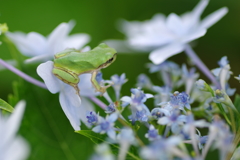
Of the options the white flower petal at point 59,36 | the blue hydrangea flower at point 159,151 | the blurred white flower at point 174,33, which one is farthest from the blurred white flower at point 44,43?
the blue hydrangea flower at point 159,151

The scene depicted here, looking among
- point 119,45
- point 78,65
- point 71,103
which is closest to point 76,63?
point 78,65

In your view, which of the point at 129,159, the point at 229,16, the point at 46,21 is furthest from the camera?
the point at 46,21

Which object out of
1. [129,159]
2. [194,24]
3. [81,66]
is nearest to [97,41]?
[194,24]

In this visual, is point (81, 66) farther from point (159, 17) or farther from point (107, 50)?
point (159, 17)

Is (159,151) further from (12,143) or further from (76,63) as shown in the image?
(76,63)

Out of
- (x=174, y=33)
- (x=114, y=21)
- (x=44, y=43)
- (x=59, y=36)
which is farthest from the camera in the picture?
(x=114, y=21)
